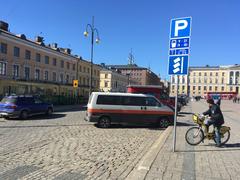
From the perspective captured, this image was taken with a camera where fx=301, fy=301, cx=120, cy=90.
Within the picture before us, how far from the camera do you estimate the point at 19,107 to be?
1972cm

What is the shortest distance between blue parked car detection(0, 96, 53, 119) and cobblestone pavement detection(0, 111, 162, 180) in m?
6.81

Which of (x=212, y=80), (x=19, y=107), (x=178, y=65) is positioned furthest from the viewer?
(x=212, y=80)

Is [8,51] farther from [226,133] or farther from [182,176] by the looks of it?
[182,176]

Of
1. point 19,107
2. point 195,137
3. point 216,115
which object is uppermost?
point 216,115

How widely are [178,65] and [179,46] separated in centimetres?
58

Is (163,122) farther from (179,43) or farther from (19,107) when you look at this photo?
(19,107)

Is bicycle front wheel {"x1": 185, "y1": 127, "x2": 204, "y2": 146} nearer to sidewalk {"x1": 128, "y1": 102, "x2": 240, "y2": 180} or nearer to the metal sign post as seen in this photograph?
sidewalk {"x1": 128, "y1": 102, "x2": 240, "y2": 180}

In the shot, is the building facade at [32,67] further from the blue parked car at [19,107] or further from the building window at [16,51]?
the blue parked car at [19,107]

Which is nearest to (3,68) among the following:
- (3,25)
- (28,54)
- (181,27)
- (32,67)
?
(28,54)

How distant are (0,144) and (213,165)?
695cm

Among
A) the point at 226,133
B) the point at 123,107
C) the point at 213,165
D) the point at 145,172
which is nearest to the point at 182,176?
the point at 145,172

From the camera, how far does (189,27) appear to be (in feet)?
29.5

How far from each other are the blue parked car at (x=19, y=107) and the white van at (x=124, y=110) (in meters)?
5.46

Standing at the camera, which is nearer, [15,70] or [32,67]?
[15,70]
